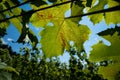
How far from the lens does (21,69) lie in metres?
33.8

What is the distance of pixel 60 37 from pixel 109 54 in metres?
0.26

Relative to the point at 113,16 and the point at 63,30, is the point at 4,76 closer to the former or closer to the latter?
the point at 63,30

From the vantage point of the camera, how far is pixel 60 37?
1243 mm

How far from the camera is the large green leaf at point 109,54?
1.06 m

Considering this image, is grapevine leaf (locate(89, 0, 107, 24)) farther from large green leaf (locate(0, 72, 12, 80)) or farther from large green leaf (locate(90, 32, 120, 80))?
large green leaf (locate(0, 72, 12, 80))

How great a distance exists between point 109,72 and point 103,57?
0.22 ft

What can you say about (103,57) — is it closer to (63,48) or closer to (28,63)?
(63,48)

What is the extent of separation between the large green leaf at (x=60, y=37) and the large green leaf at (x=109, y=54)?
0.48ft

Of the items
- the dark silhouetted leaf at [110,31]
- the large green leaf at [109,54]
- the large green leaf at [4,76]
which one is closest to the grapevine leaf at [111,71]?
the large green leaf at [109,54]

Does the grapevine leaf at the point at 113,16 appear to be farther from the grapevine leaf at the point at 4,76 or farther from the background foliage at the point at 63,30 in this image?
the grapevine leaf at the point at 4,76

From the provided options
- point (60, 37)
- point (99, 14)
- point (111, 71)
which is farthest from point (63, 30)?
point (111, 71)

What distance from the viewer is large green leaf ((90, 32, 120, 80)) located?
106cm

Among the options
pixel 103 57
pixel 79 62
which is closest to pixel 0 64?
pixel 103 57

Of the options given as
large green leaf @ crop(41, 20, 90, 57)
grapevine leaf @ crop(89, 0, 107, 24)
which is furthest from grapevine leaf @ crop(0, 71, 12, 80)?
grapevine leaf @ crop(89, 0, 107, 24)
